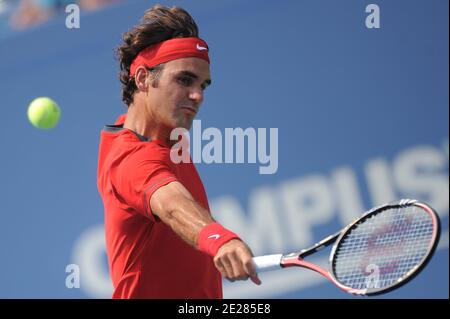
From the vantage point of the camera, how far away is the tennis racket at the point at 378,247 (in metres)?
3.26

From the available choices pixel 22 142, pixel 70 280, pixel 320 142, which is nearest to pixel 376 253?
pixel 320 142

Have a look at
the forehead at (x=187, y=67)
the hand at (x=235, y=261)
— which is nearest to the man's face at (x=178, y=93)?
the forehead at (x=187, y=67)

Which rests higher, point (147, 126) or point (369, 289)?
point (147, 126)

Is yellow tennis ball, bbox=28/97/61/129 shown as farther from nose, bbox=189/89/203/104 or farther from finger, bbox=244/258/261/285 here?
finger, bbox=244/258/261/285

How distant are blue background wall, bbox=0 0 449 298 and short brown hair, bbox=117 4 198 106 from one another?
2002mm

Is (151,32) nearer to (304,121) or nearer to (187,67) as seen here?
(187,67)

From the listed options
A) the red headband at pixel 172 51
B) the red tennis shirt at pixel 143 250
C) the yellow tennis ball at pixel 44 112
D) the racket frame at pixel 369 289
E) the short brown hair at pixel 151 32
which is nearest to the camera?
the racket frame at pixel 369 289

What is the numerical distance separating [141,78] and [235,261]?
3.78 feet

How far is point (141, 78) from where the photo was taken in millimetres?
3875

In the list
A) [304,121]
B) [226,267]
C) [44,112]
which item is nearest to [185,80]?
[226,267]

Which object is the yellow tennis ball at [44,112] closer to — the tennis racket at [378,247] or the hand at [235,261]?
the tennis racket at [378,247]

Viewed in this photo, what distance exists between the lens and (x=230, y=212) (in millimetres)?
5965

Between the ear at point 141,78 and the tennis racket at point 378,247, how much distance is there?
95 centimetres
